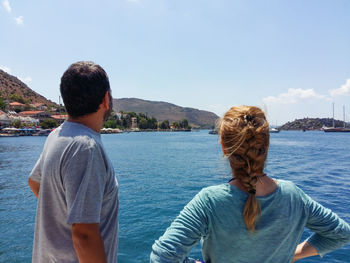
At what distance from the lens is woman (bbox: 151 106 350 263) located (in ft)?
3.48

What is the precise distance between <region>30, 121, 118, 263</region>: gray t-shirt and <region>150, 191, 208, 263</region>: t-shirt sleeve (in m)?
0.42

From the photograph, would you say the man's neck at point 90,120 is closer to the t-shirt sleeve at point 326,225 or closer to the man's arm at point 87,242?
the man's arm at point 87,242

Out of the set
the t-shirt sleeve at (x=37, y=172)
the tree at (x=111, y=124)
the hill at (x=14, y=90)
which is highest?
the hill at (x=14, y=90)

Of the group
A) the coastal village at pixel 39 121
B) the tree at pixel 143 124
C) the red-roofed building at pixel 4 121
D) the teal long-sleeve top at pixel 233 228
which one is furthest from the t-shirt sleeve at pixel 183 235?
the tree at pixel 143 124

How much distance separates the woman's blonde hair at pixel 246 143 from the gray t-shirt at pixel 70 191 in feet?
2.33

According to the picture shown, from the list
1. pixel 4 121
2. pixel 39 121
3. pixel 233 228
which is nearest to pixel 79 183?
pixel 233 228

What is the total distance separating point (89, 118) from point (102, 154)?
262mm

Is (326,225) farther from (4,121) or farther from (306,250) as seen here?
(4,121)

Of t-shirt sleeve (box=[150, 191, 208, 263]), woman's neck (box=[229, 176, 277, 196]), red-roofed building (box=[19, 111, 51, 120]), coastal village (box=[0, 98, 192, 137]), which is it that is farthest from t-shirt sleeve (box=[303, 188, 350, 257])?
red-roofed building (box=[19, 111, 51, 120])

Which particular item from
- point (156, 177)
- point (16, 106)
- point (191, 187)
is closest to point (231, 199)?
point (191, 187)

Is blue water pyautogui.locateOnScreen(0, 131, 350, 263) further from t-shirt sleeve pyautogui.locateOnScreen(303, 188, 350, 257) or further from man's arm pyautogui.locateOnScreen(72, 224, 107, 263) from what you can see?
man's arm pyautogui.locateOnScreen(72, 224, 107, 263)

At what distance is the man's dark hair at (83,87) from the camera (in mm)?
1349

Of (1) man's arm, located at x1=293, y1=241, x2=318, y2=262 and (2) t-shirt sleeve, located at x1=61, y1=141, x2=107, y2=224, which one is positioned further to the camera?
(1) man's arm, located at x1=293, y1=241, x2=318, y2=262

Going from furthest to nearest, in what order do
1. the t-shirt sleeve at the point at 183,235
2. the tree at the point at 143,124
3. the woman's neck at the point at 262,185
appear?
the tree at the point at 143,124
the woman's neck at the point at 262,185
the t-shirt sleeve at the point at 183,235
